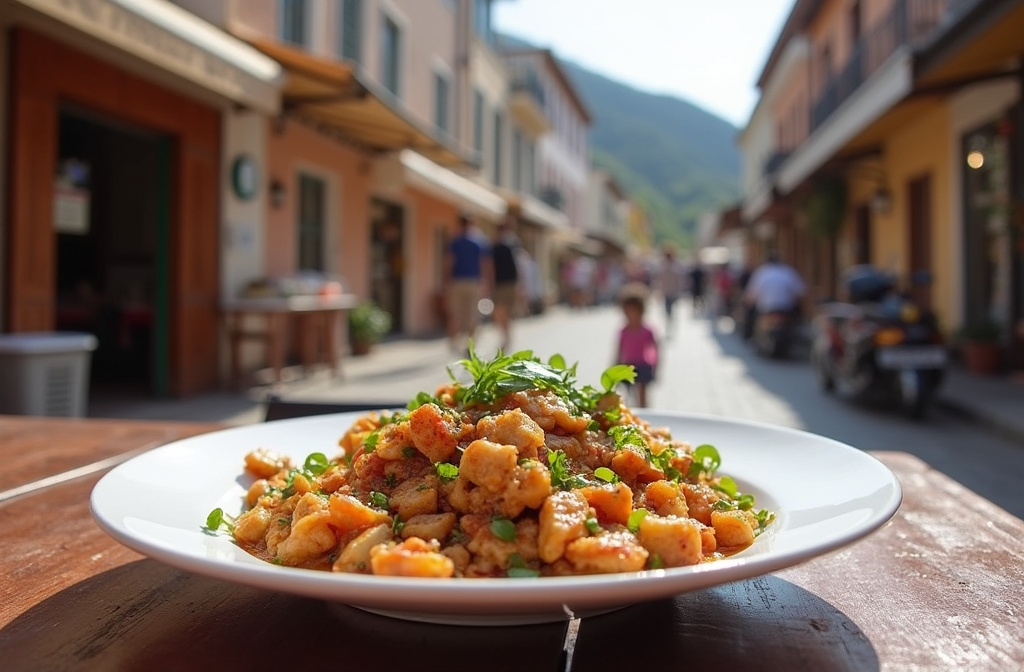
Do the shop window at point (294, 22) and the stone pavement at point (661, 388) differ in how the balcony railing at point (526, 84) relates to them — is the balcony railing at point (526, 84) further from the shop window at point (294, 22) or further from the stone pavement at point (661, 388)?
the shop window at point (294, 22)

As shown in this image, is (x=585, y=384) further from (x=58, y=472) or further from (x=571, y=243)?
(x=571, y=243)

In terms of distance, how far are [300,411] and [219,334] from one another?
21.6ft

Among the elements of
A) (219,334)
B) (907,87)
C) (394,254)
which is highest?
(907,87)

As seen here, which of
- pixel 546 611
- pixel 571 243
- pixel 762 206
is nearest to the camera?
pixel 546 611

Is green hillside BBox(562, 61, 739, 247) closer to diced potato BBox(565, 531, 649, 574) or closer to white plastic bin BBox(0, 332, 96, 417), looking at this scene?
white plastic bin BBox(0, 332, 96, 417)

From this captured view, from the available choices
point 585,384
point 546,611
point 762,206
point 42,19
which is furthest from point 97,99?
point 762,206

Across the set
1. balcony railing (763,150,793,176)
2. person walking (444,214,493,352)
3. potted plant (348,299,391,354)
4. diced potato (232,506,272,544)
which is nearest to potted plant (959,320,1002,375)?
person walking (444,214,493,352)

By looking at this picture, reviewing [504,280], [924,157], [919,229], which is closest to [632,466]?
[504,280]

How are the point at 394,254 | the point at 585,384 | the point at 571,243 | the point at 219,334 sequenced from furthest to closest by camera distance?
1. the point at 571,243
2. the point at 394,254
3. the point at 219,334
4. the point at 585,384

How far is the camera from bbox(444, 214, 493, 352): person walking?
38.7 ft

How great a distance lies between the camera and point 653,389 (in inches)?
345

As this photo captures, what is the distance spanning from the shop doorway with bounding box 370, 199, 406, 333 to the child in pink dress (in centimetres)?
880

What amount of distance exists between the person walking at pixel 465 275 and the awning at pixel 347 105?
57.0 inches

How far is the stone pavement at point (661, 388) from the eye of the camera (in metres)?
6.85
